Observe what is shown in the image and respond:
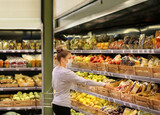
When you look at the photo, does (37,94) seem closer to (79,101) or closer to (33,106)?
(33,106)

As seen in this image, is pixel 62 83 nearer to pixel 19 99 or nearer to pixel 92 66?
pixel 92 66

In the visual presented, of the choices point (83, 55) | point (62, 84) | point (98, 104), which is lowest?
point (98, 104)

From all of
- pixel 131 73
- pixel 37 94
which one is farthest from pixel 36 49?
pixel 131 73

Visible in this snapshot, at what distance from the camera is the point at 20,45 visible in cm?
614

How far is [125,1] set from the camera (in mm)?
3012

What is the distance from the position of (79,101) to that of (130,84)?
4.85ft

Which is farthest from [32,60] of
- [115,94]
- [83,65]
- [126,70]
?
[126,70]

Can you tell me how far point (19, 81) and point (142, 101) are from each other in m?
3.69

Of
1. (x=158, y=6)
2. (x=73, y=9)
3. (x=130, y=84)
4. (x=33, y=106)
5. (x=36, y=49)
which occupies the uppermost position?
(x=73, y=9)

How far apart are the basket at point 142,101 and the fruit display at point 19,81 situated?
3460mm

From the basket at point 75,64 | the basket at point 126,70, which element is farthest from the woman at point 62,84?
the basket at point 75,64

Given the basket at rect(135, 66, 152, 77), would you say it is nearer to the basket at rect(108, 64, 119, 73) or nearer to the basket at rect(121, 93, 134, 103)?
the basket at rect(121, 93, 134, 103)

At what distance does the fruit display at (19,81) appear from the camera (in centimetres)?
594

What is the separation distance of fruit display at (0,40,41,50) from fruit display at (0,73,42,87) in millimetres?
718
